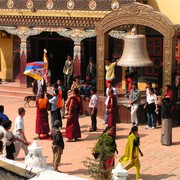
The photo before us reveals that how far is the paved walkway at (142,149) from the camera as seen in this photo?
13.9m

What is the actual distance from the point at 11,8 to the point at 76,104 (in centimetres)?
966

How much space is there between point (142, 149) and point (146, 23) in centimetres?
520

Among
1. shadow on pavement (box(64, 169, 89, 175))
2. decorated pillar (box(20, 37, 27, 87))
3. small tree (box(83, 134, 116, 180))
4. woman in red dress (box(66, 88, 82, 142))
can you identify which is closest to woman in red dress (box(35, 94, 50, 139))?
woman in red dress (box(66, 88, 82, 142))

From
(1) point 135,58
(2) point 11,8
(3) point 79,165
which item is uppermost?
(2) point 11,8

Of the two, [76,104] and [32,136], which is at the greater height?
[76,104]

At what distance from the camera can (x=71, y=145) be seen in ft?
54.4

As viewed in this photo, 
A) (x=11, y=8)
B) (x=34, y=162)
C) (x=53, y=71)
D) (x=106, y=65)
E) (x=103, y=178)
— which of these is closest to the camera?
(x=103, y=178)

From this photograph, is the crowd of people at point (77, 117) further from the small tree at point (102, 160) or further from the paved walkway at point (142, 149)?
the paved walkway at point (142, 149)

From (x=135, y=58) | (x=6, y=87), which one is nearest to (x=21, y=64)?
(x=6, y=87)

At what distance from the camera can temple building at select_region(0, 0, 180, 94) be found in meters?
19.6

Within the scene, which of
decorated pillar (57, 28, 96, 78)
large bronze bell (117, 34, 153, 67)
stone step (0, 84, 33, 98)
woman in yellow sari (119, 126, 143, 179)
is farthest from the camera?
stone step (0, 84, 33, 98)

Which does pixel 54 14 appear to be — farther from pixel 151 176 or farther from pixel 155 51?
pixel 151 176

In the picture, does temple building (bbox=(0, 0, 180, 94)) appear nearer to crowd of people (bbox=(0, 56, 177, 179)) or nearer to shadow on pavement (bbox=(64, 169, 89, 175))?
crowd of people (bbox=(0, 56, 177, 179))

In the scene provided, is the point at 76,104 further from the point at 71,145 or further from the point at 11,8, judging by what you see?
the point at 11,8
